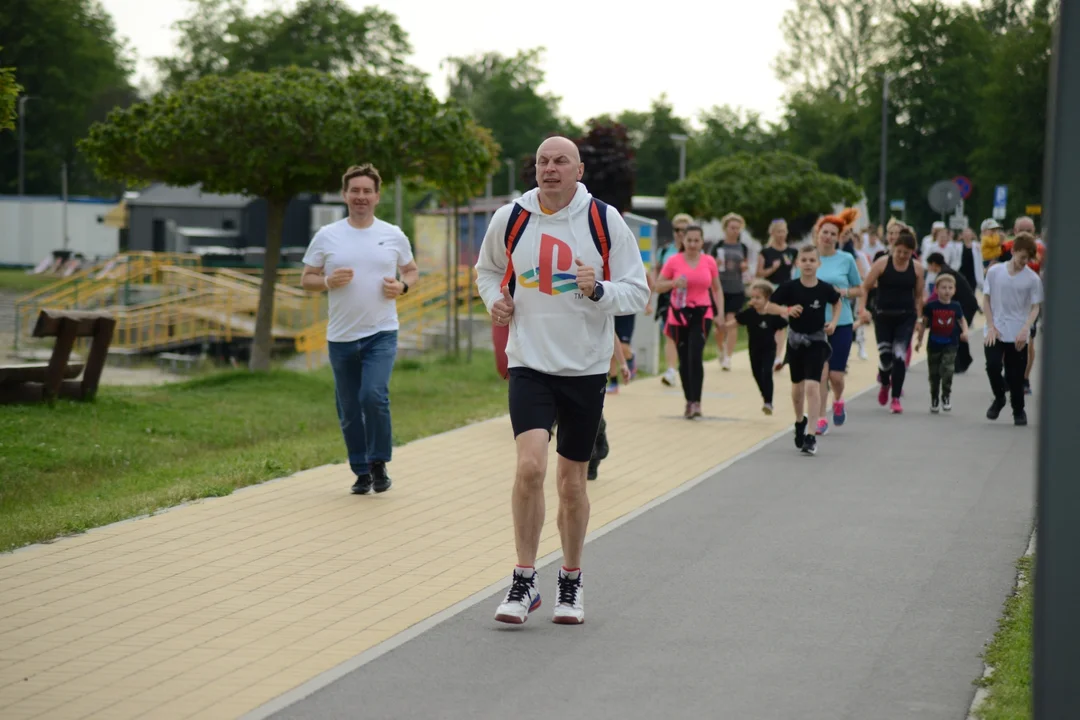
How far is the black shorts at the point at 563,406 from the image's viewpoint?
650 cm

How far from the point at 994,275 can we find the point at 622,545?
25.8ft

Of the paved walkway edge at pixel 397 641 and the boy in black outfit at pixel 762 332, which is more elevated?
the boy in black outfit at pixel 762 332

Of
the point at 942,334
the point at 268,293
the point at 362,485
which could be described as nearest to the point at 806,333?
the point at 942,334

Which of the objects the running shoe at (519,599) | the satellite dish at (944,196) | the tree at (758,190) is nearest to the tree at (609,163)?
the satellite dish at (944,196)

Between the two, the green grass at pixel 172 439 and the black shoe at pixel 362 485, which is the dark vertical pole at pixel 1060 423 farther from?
the black shoe at pixel 362 485

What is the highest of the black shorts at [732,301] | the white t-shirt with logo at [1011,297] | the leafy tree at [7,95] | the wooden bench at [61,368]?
the leafy tree at [7,95]

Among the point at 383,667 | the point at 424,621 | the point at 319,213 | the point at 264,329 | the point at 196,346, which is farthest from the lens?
the point at 319,213

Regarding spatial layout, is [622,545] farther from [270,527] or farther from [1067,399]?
[1067,399]

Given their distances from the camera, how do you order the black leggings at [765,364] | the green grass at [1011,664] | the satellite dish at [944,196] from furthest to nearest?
the satellite dish at [944,196] < the black leggings at [765,364] < the green grass at [1011,664]

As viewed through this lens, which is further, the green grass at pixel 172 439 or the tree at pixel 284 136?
the tree at pixel 284 136

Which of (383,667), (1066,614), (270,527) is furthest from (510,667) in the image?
(270,527)

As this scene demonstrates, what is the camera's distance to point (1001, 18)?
265 ft

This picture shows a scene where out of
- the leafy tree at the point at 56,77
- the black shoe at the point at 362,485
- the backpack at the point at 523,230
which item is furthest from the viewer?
the leafy tree at the point at 56,77

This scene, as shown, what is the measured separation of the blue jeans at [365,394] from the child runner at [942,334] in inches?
313
